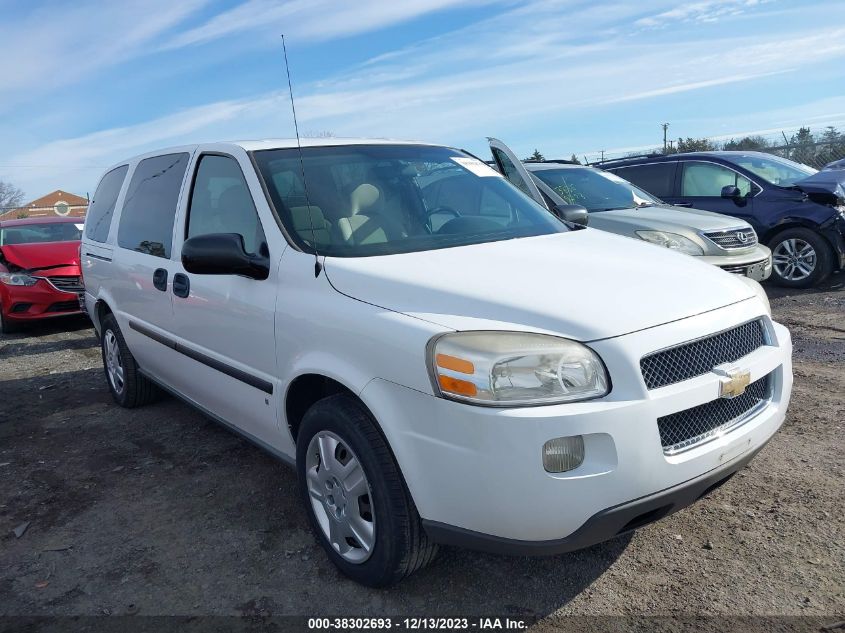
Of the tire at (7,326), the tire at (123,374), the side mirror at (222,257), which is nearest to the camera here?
the side mirror at (222,257)

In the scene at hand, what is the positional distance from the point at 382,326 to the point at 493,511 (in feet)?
2.44

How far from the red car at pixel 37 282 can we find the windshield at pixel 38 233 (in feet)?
1.55

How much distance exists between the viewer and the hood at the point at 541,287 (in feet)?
7.81

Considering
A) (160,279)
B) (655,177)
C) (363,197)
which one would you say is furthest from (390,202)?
(655,177)

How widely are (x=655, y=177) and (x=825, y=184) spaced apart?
209cm

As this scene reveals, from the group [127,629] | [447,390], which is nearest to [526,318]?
[447,390]

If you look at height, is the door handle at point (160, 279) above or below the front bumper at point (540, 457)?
above

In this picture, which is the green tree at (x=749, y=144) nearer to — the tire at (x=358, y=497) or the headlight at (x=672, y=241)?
the headlight at (x=672, y=241)

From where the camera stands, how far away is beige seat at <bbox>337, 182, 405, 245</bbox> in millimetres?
3107

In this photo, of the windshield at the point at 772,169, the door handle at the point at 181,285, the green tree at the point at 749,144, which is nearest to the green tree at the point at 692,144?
the green tree at the point at 749,144

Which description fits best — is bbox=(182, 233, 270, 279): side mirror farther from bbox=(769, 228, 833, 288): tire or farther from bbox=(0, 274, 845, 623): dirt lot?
bbox=(769, 228, 833, 288): tire

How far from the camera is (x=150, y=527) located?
345 centimetres

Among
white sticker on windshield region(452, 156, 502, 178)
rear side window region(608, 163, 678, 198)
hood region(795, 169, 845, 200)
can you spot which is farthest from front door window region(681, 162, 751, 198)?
white sticker on windshield region(452, 156, 502, 178)

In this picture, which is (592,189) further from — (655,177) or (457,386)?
(457,386)
